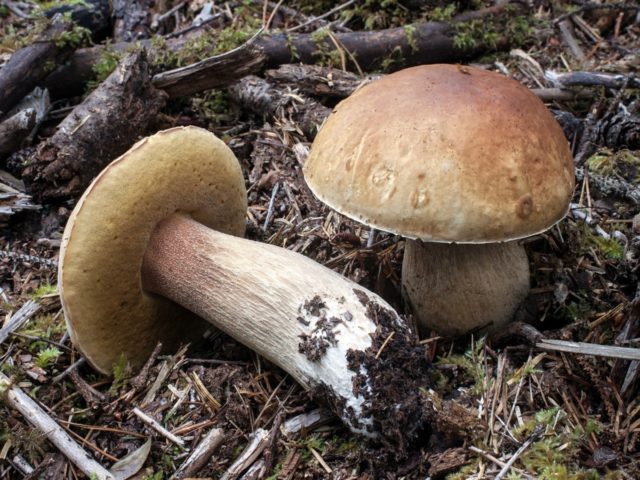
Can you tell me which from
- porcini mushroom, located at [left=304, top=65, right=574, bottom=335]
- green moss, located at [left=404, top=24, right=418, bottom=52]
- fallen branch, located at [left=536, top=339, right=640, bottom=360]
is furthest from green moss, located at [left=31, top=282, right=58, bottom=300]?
green moss, located at [left=404, top=24, right=418, bottom=52]

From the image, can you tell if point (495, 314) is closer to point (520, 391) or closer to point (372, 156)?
point (520, 391)

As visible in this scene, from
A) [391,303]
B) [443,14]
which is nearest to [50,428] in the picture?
[391,303]

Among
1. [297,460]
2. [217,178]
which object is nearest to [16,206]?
[217,178]

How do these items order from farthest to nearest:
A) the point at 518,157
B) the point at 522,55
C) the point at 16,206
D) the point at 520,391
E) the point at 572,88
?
the point at 522,55 < the point at 572,88 < the point at 16,206 < the point at 520,391 < the point at 518,157

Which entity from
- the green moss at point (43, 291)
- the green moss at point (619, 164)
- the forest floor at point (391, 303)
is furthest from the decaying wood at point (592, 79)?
the green moss at point (43, 291)

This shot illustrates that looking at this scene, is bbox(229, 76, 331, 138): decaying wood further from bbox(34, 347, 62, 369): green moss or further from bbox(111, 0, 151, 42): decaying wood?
bbox(34, 347, 62, 369): green moss

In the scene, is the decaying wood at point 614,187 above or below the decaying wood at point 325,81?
below

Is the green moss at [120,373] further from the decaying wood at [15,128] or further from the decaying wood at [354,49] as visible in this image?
the decaying wood at [354,49]
